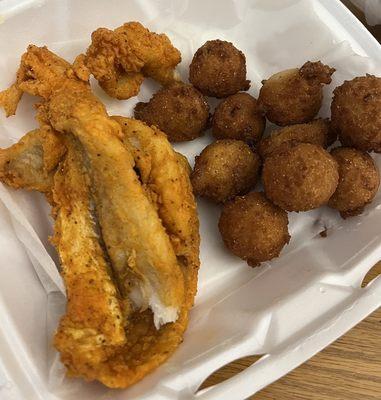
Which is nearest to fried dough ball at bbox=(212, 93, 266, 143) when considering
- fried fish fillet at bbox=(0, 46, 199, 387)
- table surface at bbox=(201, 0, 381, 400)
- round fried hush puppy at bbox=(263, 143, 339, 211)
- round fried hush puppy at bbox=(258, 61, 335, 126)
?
round fried hush puppy at bbox=(258, 61, 335, 126)

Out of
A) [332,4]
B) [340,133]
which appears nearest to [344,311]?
[340,133]

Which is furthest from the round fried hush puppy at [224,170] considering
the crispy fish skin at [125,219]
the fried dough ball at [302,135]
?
the crispy fish skin at [125,219]

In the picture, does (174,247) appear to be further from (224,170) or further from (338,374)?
(338,374)

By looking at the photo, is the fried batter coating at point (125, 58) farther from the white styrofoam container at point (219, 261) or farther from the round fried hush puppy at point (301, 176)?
the round fried hush puppy at point (301, 176)

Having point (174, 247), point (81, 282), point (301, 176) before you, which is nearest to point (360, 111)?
point (301, 176)

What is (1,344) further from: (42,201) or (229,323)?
(229,323)
